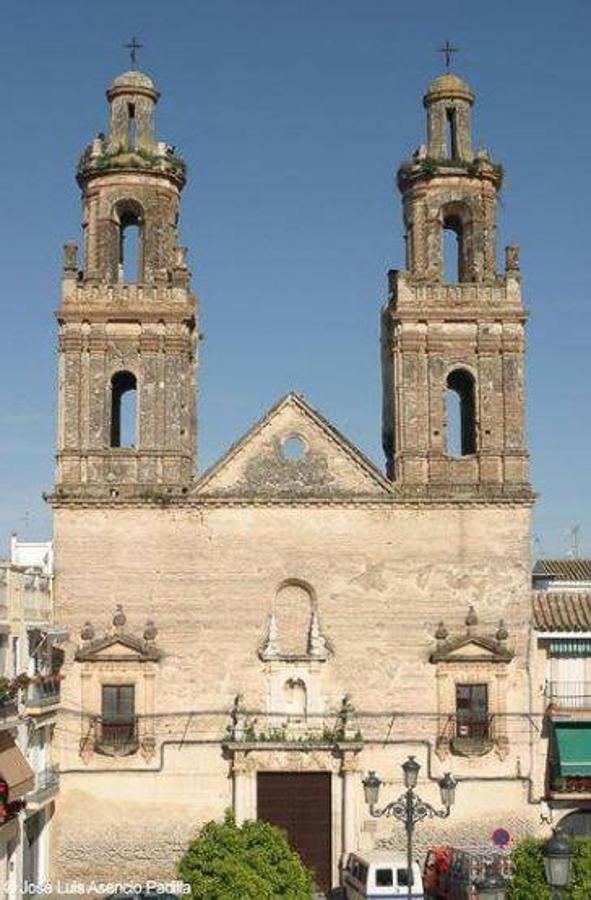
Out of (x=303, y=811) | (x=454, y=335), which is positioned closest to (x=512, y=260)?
(x=454, y=335)

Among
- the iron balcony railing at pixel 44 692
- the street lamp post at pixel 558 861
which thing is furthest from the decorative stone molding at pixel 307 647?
the street lamp post at pixel 558 861

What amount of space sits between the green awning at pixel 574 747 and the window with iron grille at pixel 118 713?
1124cm

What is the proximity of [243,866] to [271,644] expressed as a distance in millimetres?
9866

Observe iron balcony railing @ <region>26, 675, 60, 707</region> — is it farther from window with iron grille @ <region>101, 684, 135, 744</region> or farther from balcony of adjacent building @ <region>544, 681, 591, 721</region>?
balcony of adjacent building @ <region>544, 681, 591, 721</region>

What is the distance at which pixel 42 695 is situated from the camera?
34812 mm

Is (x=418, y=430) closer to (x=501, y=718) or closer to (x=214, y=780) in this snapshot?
(x=501, y=718)

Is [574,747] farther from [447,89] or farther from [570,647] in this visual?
[447,89]

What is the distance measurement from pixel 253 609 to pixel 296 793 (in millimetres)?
4977

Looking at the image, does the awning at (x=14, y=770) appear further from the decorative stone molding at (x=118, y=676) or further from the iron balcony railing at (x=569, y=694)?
the iron balcony railing at (x=569, y=694)

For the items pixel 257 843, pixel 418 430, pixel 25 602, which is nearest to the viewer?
pixel 257 843

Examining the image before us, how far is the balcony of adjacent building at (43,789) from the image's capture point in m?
32.8

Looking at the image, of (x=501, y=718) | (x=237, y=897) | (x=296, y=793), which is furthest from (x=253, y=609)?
(x=237, y=897)

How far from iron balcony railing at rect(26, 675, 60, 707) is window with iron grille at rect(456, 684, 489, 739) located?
10654 millimetres

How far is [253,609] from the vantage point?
36375 millimetres
